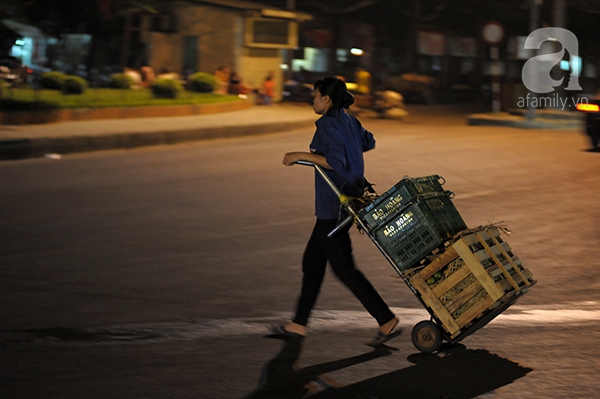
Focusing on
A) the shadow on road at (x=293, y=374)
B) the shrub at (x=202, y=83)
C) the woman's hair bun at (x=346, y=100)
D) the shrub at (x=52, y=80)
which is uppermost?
the shrub at (x=202, y=83)

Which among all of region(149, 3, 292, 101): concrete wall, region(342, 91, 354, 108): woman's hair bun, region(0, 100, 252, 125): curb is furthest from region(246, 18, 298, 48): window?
region(342, 91, 354, 108): woman's hair bun

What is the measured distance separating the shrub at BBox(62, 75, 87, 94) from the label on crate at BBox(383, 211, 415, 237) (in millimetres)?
17831

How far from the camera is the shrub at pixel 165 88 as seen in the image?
78.0ft

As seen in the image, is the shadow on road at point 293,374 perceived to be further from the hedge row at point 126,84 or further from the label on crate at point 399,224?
the hedge row at point 126,84

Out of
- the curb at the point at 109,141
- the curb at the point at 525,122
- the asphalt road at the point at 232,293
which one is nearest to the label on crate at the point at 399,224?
the asphalt road at the point at 232,293

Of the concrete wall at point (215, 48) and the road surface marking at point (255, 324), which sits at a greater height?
the concrete wall at point (215, 48)

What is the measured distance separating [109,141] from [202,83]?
31.4 ft

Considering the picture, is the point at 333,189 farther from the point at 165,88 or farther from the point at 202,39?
the point at 202,39

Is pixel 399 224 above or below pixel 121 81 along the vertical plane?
below

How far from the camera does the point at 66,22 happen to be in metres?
24.0

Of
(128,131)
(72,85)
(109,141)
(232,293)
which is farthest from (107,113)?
(232,293)

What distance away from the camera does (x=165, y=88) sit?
78.2ft

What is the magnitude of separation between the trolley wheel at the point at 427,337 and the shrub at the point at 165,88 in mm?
19079

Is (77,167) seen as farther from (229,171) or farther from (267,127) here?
(267,127)
